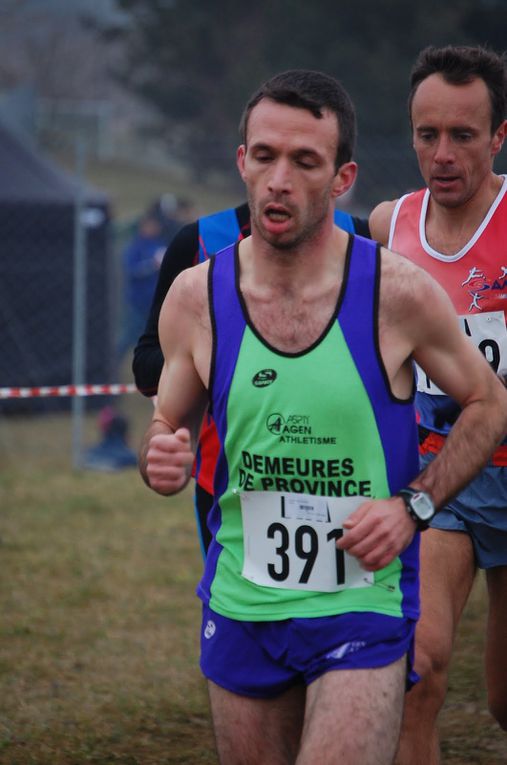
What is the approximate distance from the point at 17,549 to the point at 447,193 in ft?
17.7

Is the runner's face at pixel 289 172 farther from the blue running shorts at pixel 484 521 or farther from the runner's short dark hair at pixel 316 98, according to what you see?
the blue running shorts at pixel 484 521

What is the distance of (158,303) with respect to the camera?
4.34 metres

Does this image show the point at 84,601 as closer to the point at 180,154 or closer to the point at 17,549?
the point at 17,549

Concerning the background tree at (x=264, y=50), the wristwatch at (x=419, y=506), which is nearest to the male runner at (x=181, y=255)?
the wristwatch at (x=419, y=506)

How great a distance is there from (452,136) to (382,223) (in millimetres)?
437

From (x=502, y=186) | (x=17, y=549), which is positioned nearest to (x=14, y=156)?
(x=17, y=549)

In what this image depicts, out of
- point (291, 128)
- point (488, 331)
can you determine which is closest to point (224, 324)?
point (291, 128)

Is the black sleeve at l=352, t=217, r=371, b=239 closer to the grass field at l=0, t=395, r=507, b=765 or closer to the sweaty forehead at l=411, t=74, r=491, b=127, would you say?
the sweaty forehead at l=411, t=74, r=491, b=127

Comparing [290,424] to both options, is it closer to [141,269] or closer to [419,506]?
[419,506]

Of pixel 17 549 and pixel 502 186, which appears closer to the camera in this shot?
pixel 502 186

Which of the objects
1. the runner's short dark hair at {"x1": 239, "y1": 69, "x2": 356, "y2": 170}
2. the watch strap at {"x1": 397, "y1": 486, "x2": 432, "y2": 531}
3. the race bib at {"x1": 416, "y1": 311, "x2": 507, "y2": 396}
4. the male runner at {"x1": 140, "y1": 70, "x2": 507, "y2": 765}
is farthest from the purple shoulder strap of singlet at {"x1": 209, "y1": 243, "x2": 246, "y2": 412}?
the race bib at {"x1": 416, "y1": 311, "x2": 507, "y2": 396}

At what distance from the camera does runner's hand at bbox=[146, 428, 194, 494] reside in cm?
290

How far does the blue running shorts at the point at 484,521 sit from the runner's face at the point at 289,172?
4.41 feet

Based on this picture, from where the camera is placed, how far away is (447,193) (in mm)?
4055
